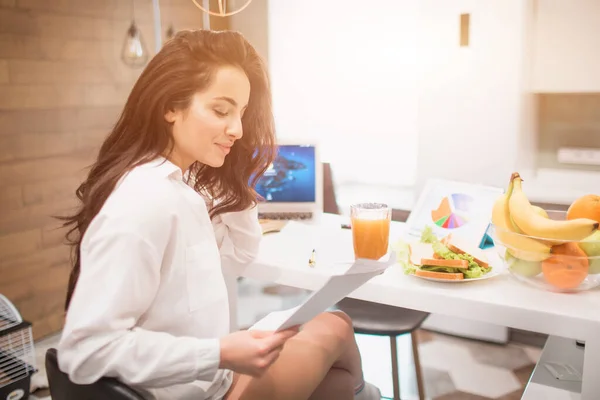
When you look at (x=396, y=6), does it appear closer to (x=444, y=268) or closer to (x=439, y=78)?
(x=439, y=78)

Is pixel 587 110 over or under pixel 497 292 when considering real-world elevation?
over

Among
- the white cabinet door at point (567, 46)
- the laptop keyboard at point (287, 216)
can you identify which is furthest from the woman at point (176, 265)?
the white cabinet door at point (567, 46)

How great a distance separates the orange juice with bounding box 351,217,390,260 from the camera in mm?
1572

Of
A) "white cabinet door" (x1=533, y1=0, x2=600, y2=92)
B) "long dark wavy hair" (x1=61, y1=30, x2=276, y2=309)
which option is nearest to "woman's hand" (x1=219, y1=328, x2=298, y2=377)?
"long dark wavy hair" (x1=61, y1=30, x2=276, y2=309)

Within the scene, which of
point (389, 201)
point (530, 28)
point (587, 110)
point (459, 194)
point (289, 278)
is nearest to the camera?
point (289, 278)

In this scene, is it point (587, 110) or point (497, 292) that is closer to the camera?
point (497, 292)

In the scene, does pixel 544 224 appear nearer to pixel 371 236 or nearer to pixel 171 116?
pixel 371 236

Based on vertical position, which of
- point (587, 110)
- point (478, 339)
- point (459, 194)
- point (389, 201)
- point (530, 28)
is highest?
point (530, 28)

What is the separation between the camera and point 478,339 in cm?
286

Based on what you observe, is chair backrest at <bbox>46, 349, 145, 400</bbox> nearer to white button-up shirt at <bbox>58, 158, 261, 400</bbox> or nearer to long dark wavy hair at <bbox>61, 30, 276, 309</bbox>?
white button-up shirt at <bbox>58, 158, 261, 400</bbox>

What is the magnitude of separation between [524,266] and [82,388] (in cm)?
103

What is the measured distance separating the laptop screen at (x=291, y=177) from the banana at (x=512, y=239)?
2.77ft

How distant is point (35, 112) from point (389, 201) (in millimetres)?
1796

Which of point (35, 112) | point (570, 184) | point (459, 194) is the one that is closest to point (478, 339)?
point (570, 184)
